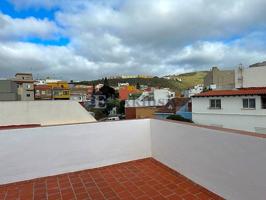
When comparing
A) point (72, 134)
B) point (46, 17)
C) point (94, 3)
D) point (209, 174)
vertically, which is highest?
point (46, 17)

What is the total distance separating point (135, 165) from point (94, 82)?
77595mm

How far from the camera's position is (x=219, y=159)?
279cm

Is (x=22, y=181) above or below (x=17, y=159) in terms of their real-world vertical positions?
below

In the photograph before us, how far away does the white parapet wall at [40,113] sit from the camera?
285 inches

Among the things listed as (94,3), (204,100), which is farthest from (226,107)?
(94,3)

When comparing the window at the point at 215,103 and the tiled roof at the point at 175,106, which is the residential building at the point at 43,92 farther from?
the window at the point at 215,103

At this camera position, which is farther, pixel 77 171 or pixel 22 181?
pixel 77 171

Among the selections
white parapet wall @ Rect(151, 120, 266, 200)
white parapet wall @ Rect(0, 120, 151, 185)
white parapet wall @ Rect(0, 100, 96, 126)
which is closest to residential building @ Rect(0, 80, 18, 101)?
white parapet wall @ Rect(0, 100, 96, 126)

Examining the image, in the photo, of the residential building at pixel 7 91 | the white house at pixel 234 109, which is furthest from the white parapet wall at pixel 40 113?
the residential building at pixel 7 91

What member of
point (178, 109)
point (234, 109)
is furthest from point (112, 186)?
point (178, 109)

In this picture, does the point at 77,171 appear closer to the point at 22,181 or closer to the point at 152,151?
the point at 22,181

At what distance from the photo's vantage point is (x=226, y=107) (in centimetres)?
1562

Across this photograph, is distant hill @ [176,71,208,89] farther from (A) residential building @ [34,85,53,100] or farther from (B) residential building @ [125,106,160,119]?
(B) residential building @ [125,106,160,119]

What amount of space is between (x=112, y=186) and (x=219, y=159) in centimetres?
170
